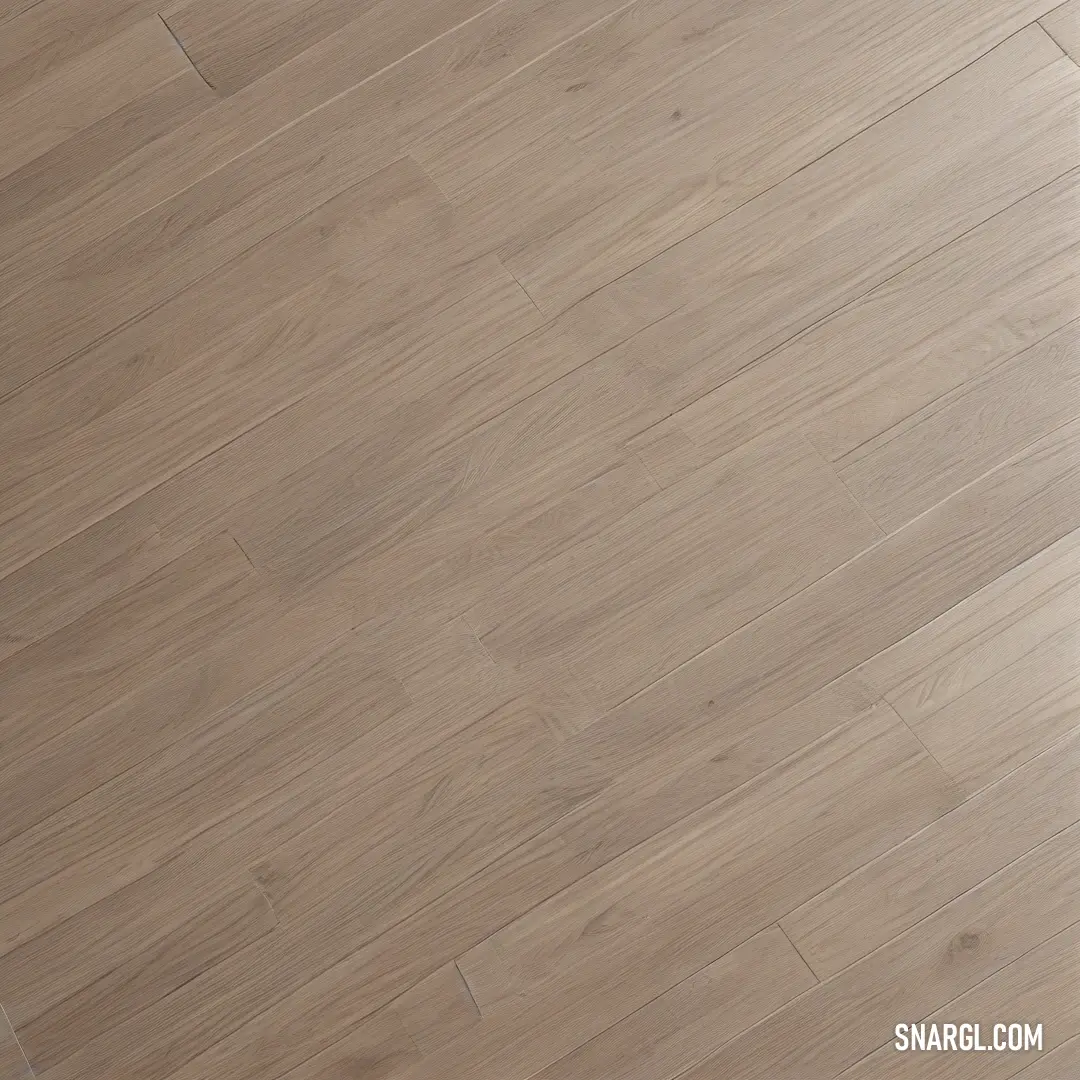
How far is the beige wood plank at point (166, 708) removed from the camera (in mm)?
1570

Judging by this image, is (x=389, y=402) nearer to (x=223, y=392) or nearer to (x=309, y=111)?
(x=223, y=392)

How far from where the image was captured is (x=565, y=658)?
5.14 feet

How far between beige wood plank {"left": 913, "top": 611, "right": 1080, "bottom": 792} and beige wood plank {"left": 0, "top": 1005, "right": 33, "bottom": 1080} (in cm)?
106

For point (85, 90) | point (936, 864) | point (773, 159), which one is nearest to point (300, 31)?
point (85, 90)

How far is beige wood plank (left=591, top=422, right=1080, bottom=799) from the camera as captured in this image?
60.7 inches

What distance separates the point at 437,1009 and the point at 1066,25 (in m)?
1.45

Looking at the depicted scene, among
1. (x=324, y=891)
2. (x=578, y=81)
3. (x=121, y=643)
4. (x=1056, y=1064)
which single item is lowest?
(x=1056, y=1064)

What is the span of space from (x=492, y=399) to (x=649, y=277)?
0.83 feet

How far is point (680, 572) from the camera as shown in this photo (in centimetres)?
159

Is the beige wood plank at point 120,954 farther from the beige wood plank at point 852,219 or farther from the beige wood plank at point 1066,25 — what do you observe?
the beige wood plank at point 1066,25

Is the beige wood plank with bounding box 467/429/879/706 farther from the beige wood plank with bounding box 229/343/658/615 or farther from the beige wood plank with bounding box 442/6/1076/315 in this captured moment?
the beige wood plank with bounding box 442/6/1076/315

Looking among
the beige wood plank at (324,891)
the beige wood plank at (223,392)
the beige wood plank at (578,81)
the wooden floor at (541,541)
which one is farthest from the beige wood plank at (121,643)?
the beige wood plank at (578,81)

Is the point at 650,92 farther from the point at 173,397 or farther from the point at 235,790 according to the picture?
the point at 235,790

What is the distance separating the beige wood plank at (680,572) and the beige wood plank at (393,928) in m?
0.13
